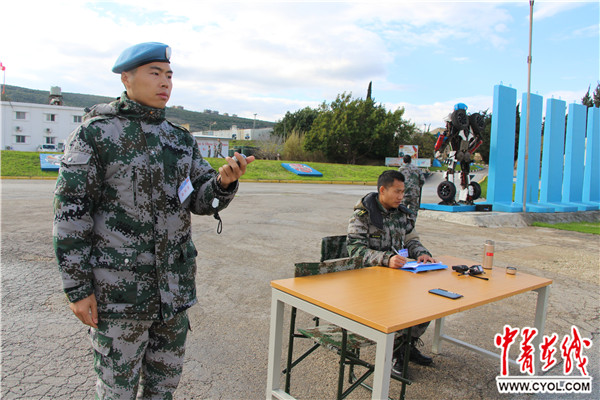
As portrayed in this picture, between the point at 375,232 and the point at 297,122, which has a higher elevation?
the point at 297,122

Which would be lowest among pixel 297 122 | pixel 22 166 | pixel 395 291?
pixel 395 291

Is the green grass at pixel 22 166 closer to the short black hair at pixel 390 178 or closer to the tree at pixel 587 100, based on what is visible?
the short black hair at pixel 390 178

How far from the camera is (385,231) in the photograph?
3514mm

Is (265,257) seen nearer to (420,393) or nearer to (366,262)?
(366,262)

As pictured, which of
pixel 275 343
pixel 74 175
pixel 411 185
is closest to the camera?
pixel 74 175

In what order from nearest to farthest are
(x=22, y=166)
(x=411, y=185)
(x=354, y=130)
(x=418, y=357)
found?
(x=418, y=357) → (x=411, y=185) → (x=22, y=166) → (x=354, y=130)

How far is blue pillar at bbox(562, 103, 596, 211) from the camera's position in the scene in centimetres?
1464

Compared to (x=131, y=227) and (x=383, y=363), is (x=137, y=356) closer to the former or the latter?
(x=131, y=227)

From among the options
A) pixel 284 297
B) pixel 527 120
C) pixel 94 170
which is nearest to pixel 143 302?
pixel 94 170

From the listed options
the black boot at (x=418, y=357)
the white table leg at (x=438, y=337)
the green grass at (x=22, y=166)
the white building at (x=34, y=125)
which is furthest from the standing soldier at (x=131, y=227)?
the white building at (x=34, y=125)

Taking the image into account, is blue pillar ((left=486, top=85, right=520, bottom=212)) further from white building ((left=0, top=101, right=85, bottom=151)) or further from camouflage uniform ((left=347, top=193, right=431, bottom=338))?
white building ((left=0, top=101, right=85, bottom=151))

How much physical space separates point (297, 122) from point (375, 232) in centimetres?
5439

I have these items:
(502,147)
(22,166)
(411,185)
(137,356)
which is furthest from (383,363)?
(22,166)

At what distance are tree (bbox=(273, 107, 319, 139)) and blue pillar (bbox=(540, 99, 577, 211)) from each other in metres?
41.6
